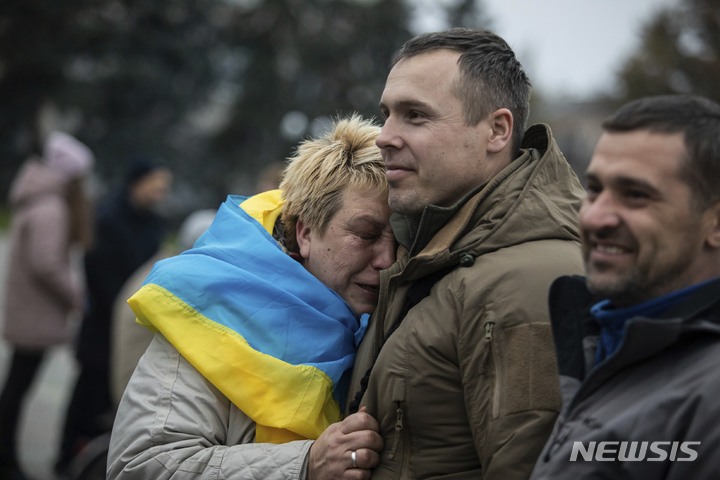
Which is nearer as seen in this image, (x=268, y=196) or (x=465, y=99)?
(x=465, y=99)

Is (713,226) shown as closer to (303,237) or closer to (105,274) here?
(303,237)

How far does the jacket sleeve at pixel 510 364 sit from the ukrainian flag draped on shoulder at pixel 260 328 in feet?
2.39

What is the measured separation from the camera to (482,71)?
8.05 feet

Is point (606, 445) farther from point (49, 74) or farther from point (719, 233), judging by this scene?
point (49, 74)

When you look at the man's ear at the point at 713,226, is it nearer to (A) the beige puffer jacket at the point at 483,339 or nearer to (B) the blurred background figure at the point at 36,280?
(A) the beige puffer jacket at the point at 483,339

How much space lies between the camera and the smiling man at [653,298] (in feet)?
5.08

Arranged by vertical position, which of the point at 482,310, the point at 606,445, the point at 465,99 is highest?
the point at 465,99

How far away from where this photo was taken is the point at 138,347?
480 cm

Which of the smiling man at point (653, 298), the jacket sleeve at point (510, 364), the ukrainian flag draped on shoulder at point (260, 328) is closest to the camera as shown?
the smiling man at point (653, 298)

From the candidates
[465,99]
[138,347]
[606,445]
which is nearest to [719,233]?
[606,445]

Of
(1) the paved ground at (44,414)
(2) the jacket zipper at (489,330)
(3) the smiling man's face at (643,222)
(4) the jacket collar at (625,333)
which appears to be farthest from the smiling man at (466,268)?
(1) the paved ground at (44,414)

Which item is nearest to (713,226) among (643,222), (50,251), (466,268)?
(643,222)

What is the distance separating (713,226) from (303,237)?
1.70m

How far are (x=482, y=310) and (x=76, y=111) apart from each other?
21.8 metres
